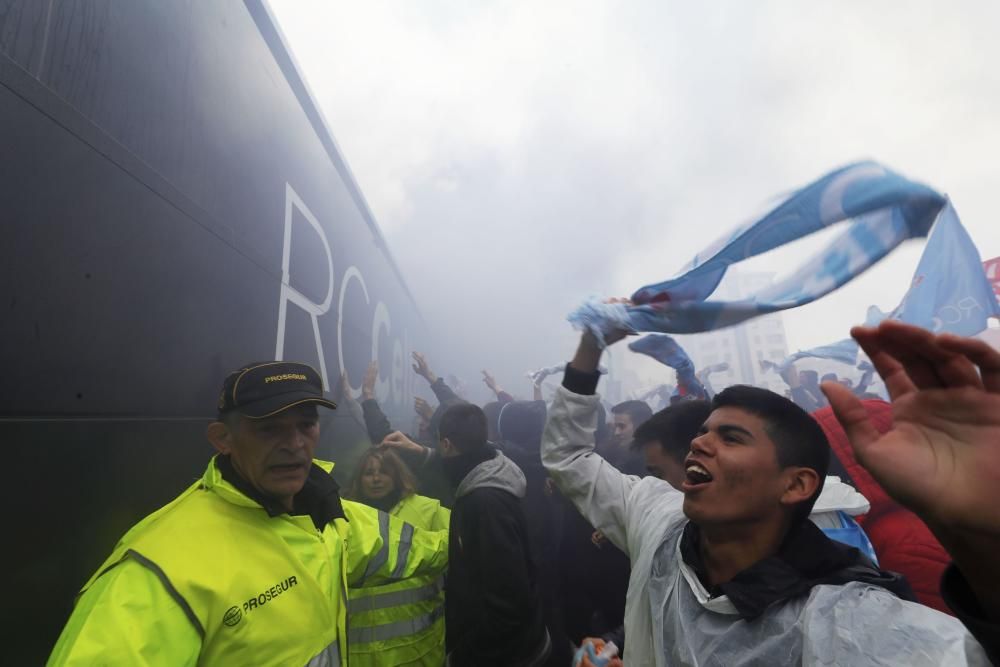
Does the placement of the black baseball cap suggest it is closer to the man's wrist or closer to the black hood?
the man's wrist

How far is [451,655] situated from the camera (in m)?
2.13

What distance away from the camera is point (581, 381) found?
1.77m

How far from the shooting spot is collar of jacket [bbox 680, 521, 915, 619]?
1.06 m

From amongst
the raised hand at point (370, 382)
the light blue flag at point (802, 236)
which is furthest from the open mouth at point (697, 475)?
the raised hand at point (370, 382)

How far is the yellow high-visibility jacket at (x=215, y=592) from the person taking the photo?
0.97 meters

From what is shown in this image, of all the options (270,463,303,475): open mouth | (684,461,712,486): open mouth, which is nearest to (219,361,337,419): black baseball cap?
(270,463,303,475): open mouth

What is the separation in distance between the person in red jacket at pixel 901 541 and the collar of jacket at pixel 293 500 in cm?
181

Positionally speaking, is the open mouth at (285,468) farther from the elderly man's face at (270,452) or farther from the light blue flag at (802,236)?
the light blue flag at (802,236)

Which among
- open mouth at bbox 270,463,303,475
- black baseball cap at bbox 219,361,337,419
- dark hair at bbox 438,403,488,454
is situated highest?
black baseball cap at bbox 219,361,337,419

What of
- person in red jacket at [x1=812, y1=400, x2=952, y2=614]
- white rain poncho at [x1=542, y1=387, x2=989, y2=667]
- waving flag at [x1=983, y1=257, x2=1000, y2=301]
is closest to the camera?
white rain poncho at [x1=542, y1=387, x2=989, y2=667]

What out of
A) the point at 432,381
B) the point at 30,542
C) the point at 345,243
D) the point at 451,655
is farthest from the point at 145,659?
the point at 432,381

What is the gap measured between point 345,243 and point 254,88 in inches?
60.6

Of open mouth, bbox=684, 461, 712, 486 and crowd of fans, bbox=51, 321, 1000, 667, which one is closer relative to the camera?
crowd of fans, bbox=51, 321, 1000, 667

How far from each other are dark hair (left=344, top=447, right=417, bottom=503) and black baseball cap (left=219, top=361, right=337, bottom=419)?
1.26 metres
